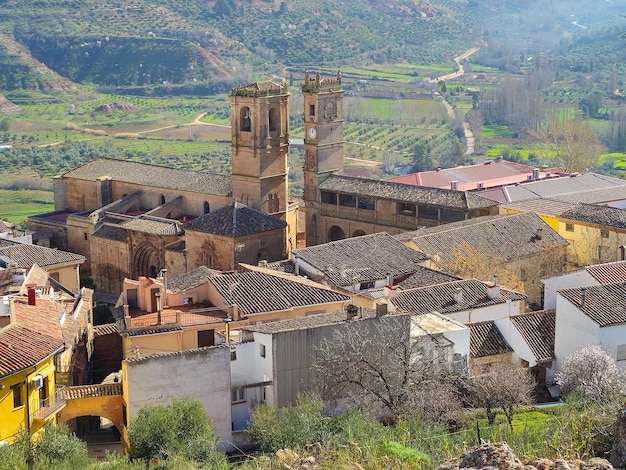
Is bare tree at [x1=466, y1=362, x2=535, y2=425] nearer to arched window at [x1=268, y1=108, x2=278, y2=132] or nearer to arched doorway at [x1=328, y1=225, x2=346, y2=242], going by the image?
arched window at [x1=268, y1=108, x2=278, y2=132]

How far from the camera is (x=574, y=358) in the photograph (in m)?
26.3

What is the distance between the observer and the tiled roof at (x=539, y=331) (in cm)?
2806

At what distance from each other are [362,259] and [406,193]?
10116 mm

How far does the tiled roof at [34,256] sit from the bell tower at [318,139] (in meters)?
9.96

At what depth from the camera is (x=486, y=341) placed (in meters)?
28.1

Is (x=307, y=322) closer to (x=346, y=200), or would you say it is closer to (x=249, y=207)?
(x=249, y=207)

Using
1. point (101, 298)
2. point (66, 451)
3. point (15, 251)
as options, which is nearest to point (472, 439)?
point (66, 451)

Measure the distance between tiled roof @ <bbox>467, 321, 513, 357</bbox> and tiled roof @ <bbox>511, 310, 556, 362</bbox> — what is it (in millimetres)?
478

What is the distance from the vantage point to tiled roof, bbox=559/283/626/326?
27062 millimetres

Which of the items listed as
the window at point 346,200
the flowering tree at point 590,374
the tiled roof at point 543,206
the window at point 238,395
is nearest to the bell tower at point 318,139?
the window at point 346,200

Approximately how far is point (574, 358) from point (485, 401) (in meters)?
2.81

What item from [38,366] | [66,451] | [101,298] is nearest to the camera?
[66,451]

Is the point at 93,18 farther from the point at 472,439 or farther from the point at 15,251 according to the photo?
the point at 472,439

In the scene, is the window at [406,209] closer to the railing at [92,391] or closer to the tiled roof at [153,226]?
the tiled roof at [153,226]
